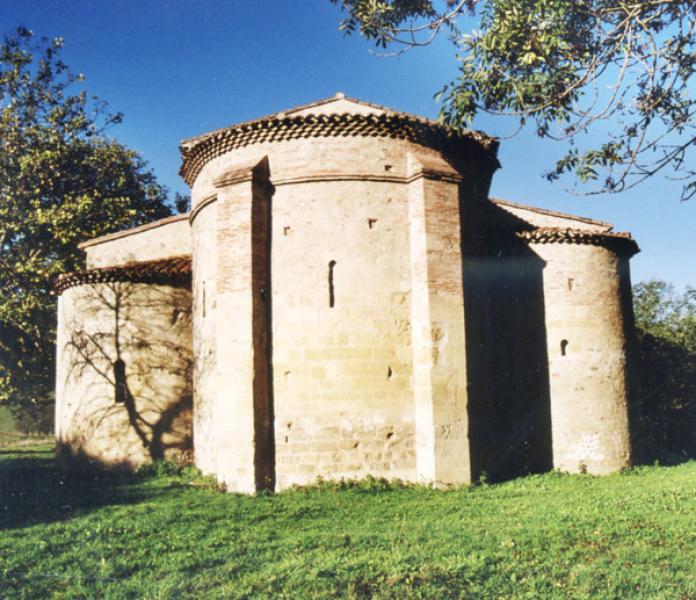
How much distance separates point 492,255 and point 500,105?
5.69 meters

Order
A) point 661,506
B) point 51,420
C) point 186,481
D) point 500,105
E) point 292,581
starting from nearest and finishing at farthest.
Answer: point 292,581
point 500,105
point 661,506
point 186,481
point 51,420

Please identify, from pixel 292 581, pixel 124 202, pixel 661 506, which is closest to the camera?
pixel 292 581

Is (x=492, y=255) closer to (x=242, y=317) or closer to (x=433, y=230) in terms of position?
(x=433, y=230)

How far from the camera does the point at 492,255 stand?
1277 centimetres

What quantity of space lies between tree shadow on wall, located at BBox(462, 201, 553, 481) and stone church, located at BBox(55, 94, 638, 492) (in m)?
0.04

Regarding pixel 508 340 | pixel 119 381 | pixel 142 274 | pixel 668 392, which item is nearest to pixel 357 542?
pixel 508 340

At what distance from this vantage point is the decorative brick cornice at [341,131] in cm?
1086

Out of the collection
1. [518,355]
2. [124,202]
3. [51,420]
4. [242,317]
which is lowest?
[51,420]

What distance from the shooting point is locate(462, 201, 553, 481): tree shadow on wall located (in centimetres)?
1158

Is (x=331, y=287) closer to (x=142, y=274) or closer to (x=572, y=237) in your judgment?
(x=142, y=274)

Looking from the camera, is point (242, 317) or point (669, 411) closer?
point (242, 317)

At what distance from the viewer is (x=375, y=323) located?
414 inches

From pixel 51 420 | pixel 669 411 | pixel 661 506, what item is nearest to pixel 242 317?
pixel 661 506

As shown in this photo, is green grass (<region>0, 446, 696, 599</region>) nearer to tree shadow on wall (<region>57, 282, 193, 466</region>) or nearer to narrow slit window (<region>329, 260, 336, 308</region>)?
tree shadow on wall (<region>57, 282, 193, 466</region>)
